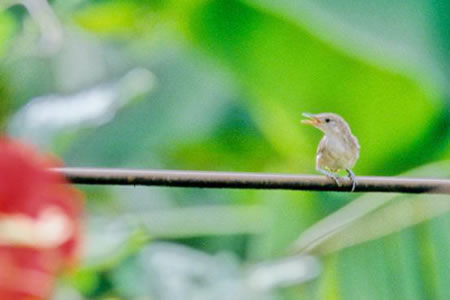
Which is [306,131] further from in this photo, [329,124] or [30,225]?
[30,225]

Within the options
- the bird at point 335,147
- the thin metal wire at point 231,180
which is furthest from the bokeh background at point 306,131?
the thin metal wire at point 231,180

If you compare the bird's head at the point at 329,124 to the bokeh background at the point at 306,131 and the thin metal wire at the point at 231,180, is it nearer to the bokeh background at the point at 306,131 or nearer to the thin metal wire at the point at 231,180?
the bokeh background at the point at 306,131

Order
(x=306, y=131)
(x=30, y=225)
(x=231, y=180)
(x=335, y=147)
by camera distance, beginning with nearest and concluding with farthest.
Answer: (x=30, y=225), (x=231, y=180), (x=335, y=147), (x=306, y=131)

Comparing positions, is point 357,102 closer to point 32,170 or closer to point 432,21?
point 432,21

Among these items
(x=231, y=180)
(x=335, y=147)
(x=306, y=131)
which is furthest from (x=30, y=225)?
(x=306, y=131)

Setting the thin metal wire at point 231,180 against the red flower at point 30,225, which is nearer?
the red flower at point 30,225

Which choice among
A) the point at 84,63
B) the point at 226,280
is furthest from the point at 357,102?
the point at 84,63
